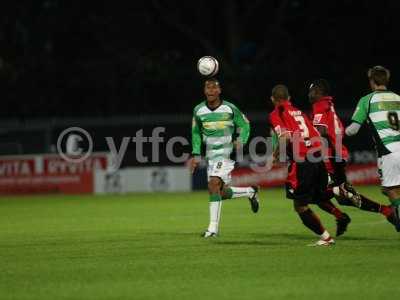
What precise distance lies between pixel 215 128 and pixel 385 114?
280 cm

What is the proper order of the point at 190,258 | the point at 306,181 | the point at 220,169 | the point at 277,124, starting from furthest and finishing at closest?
the point at 220,169, the point at 277,124, the point at 306,181, the point at 190,258

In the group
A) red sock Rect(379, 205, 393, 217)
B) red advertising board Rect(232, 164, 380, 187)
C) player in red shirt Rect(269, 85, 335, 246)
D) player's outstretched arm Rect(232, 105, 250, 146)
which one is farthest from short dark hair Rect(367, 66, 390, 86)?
red advertising board Rect(232, 164, 380, 187)

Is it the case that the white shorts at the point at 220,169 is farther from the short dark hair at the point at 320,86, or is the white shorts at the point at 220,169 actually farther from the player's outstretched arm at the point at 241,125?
the short dark hair at the point at 320,86

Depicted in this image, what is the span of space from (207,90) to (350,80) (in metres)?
16.8

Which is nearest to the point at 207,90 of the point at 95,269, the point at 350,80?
the point at 95,269

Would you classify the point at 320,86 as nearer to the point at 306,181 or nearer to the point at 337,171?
the point at 337,171

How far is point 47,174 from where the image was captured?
2759 centimetres

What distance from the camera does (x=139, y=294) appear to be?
893 cm

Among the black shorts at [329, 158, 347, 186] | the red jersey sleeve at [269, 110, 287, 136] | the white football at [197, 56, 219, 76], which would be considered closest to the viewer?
the red jersey sleeve at [269, 110, 287, 136]

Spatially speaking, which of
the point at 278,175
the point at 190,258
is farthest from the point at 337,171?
the point at 278,175

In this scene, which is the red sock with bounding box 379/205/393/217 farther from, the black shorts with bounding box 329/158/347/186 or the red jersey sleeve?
the red jersey sleeve

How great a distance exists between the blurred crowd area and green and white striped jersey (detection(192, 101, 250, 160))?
15.6 m

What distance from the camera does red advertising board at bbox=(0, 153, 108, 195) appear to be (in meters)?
27.4

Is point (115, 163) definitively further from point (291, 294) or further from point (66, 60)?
point (291, 294)
